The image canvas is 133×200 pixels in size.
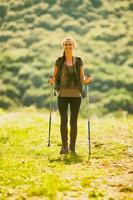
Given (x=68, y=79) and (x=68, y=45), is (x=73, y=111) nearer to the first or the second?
(x=68, y=79)

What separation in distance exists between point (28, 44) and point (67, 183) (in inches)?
4608

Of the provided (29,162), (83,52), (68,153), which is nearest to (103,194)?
(29,162)

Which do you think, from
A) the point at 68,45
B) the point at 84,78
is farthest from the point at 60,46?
the point at 68,45

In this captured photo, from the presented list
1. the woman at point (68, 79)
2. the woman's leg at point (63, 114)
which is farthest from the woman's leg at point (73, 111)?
the woman's leg at point (63, 114)

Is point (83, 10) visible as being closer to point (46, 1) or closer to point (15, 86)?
point (46, 1)

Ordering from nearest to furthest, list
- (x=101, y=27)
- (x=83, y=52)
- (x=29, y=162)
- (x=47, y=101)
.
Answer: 1. (x=29, y=162)
2. (x=47, y=101)
3. (x=83, y=52)
4. (x=101, y=27)

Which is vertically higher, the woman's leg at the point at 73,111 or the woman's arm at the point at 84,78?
the woman's arm at the point at 84,78

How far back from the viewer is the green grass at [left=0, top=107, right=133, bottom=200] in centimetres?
910

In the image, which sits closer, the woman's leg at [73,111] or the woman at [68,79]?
the woman at [68,79]

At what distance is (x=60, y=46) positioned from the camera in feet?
404

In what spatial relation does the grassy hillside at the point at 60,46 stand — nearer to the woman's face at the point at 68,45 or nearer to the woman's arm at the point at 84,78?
the woman's arm at the point at 84,78

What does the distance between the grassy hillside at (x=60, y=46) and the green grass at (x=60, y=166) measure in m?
74.4

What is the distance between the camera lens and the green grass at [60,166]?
910cm

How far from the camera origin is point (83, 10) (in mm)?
131625
